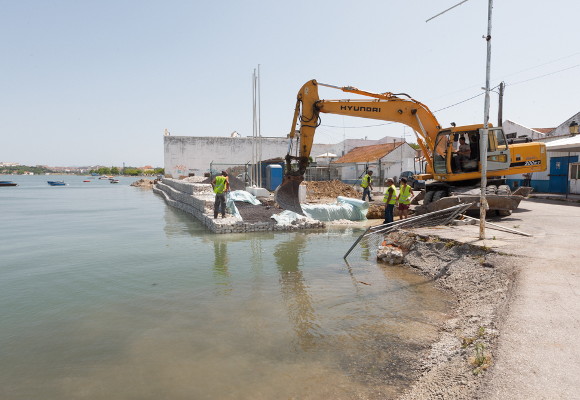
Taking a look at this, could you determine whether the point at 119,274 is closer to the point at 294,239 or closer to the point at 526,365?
the point at 294,239

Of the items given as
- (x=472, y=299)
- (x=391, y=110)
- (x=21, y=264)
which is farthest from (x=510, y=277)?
(x=21, y=264)

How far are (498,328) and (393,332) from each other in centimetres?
119

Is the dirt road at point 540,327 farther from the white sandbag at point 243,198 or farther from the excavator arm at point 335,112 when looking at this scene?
the white sandbag at point 243,198

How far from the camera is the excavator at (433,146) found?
10875 millimetres

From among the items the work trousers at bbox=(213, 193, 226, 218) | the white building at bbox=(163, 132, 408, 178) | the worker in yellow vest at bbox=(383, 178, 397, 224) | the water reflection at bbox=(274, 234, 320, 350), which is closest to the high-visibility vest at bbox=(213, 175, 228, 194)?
the work trousers at bbox=(213, 193, 226, 218)

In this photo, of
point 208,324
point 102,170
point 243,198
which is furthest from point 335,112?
point 102,170

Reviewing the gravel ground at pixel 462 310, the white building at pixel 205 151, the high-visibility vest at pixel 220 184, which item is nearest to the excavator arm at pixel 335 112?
the high-visibility vest at pixel 220 184

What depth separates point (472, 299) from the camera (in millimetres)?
5105

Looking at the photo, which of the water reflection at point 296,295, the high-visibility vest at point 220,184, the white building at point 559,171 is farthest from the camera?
the white building at point 559,171

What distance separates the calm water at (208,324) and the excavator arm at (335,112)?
2745mm

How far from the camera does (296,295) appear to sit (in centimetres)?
589

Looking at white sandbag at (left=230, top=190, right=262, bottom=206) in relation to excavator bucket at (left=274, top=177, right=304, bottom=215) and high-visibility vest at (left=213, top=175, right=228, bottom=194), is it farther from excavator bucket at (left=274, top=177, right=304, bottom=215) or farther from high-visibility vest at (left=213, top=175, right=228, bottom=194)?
excavator bucket at (left=274, top=177, right=304, bottom=215)

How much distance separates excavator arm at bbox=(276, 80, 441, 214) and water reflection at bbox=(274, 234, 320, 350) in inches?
89.2

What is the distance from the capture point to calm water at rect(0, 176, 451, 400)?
139 inches
